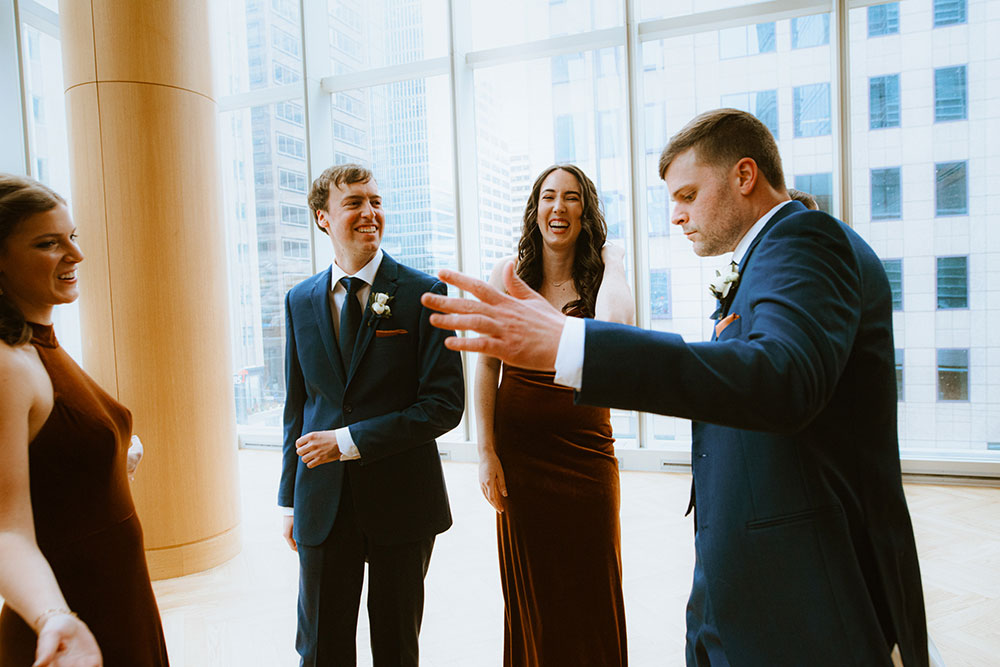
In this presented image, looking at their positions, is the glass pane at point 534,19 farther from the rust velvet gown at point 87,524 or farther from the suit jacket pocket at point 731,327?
the rust velvet gown at point 87,524

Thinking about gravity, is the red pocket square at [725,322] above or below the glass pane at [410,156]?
below

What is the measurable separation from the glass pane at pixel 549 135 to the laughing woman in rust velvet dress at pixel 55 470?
534 cm

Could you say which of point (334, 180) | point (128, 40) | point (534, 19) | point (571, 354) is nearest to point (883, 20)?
point (534, 19)

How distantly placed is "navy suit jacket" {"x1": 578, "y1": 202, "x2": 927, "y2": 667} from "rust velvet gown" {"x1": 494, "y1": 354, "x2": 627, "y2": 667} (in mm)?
922

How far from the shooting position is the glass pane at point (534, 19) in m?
6.52

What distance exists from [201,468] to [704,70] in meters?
5.84

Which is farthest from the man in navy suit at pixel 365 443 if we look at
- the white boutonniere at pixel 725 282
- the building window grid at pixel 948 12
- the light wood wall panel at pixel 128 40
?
the building window grid at pixel 948 12

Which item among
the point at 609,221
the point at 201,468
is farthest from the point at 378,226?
the point at 609,221

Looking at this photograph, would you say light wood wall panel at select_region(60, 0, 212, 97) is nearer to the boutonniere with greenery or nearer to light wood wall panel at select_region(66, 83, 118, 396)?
light wood wall panel at select_region(66, 83, 118, 396)

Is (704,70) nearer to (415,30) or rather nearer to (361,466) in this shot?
(415,30)

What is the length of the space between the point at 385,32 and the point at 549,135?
7.83 feet

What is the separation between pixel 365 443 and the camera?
6.56 feet

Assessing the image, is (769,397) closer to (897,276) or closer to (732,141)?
(732,141)

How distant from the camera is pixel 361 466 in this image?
208 cm
